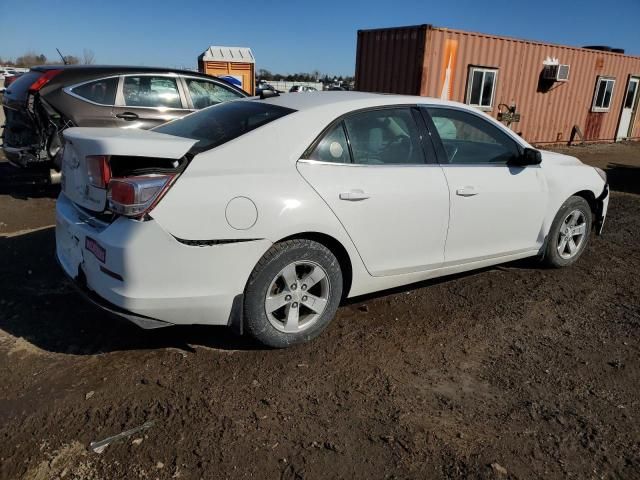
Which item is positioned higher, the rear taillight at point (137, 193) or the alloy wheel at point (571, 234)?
the rear taillight at point (137, 193)

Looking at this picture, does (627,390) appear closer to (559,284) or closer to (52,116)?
(559,284)

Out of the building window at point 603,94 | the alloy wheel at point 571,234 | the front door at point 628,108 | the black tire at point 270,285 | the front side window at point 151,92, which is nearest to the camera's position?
the black tire at point 270,285

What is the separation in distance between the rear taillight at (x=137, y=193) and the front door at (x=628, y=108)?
18487mm

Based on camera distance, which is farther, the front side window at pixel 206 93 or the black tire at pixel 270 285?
the front side window at pixel 206 93

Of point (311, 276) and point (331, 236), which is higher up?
point (331, 236)

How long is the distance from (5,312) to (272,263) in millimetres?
2045

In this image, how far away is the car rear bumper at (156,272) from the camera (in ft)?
8.66

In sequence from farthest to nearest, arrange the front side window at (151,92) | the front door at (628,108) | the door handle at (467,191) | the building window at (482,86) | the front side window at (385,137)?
the front door at (628,108) < the building window at (482,86) < the front side window at (151,92) < the door handle at (467,191) < the front side window at (385,137)

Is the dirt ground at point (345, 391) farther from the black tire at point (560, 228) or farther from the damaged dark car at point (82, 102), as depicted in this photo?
the damaged dark car at point (82, 102)

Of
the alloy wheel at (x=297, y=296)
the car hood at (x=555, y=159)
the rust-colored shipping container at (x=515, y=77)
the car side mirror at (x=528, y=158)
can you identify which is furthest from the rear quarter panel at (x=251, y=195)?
the rust-colored shipping container at (x=515, y=77)

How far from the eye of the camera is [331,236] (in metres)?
3.13

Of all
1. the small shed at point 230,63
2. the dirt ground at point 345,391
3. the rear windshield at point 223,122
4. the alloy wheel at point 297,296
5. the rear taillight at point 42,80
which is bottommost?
the dirt ground at point 345,391

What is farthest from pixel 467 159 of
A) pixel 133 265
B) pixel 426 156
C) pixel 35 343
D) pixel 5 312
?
pixel 5 312

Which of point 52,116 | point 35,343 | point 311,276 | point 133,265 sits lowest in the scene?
point 35,343
